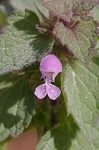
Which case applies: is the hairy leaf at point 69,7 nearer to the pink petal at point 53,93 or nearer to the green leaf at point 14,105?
the pink petal at point 53,93

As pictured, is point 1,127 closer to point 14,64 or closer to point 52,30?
point 14,64

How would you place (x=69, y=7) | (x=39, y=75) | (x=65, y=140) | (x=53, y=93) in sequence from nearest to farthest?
(x=53, y=93), (x=69, y=7), (x=39, y=75), (x=65, y=140)

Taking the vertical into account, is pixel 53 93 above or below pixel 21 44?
below

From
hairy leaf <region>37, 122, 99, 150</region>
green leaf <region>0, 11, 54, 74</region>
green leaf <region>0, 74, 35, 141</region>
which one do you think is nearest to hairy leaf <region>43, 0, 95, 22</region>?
green leaf <region>0, 11, 54, 74</region>

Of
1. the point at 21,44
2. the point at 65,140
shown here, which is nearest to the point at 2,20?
the point at 21,44

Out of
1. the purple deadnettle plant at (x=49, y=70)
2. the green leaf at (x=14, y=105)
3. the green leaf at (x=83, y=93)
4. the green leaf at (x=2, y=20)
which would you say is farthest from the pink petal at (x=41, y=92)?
the green leaf at (x=2, y=20)

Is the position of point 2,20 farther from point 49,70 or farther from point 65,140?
point 65,140
